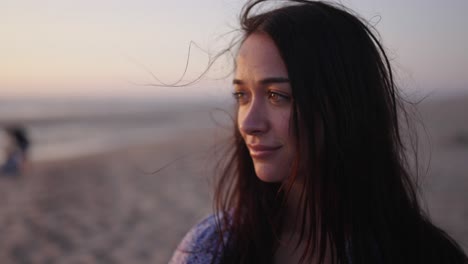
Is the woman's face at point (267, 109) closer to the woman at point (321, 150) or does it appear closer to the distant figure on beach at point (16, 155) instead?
the woman at point (321, 150)

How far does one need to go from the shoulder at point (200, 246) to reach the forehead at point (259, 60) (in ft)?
2.19

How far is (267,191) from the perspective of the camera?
1854 mm

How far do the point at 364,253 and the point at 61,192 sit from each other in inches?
288

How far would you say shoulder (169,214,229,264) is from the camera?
171 cm

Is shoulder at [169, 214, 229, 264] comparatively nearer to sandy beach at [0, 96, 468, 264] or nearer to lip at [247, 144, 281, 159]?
lip at [247, 144, 281, 159]

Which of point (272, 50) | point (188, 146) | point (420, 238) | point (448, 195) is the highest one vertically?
point (272, 50)

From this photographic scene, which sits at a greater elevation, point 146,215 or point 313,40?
point 313,40

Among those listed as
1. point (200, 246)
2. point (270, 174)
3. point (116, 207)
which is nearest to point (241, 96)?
point (270, 174)

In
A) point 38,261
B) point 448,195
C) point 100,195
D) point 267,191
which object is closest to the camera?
point 267,191

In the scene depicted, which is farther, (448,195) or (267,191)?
(448,195)

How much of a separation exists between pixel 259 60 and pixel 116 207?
580cm

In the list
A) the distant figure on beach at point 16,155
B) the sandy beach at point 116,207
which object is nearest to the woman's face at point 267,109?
the sandy beach at point 116,207

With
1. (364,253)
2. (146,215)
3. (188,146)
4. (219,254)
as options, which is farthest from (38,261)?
(188,146)

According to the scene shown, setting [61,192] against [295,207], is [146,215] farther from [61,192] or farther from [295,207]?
[295,207]
